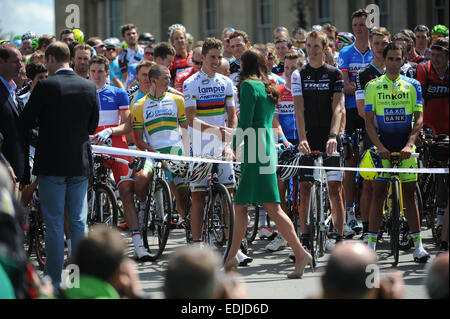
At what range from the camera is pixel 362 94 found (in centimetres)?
987

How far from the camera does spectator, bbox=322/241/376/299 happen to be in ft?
12.1

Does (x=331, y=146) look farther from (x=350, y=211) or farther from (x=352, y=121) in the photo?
(x=352, y=121)

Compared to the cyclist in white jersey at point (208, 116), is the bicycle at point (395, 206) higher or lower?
lower

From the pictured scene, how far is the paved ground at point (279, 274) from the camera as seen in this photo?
7250 mm

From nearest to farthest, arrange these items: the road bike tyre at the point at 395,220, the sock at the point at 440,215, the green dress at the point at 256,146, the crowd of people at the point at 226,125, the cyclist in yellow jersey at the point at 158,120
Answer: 1. the crowd of people at the point at 226,125
2. the green dress at the point at 256,146
3. the road bike tyre at the point at 395,220
4. the cyclist in yellow jersey at the point at 158,120
5. the sock at the point at 440,215

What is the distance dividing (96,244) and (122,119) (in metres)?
5.57

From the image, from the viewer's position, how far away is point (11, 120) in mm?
7246

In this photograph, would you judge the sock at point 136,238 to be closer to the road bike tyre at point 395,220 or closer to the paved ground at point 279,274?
the paved ground at point 279,274

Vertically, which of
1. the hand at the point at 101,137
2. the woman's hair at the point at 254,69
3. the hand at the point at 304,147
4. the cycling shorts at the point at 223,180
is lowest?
the cycling shorts at the point at 223,180

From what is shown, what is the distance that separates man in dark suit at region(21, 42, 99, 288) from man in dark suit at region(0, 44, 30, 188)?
20 cm

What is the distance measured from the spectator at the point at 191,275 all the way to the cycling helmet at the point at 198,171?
491 cm

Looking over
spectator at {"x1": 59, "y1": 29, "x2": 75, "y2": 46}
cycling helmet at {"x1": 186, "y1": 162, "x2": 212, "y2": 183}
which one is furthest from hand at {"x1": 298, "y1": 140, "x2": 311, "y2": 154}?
spectator at {"x1": 59, "y1": 29, "x2": 75, "y2": 46}

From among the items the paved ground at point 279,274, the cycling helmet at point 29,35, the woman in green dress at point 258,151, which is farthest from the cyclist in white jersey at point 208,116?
the cycling helmet at point 29,35
